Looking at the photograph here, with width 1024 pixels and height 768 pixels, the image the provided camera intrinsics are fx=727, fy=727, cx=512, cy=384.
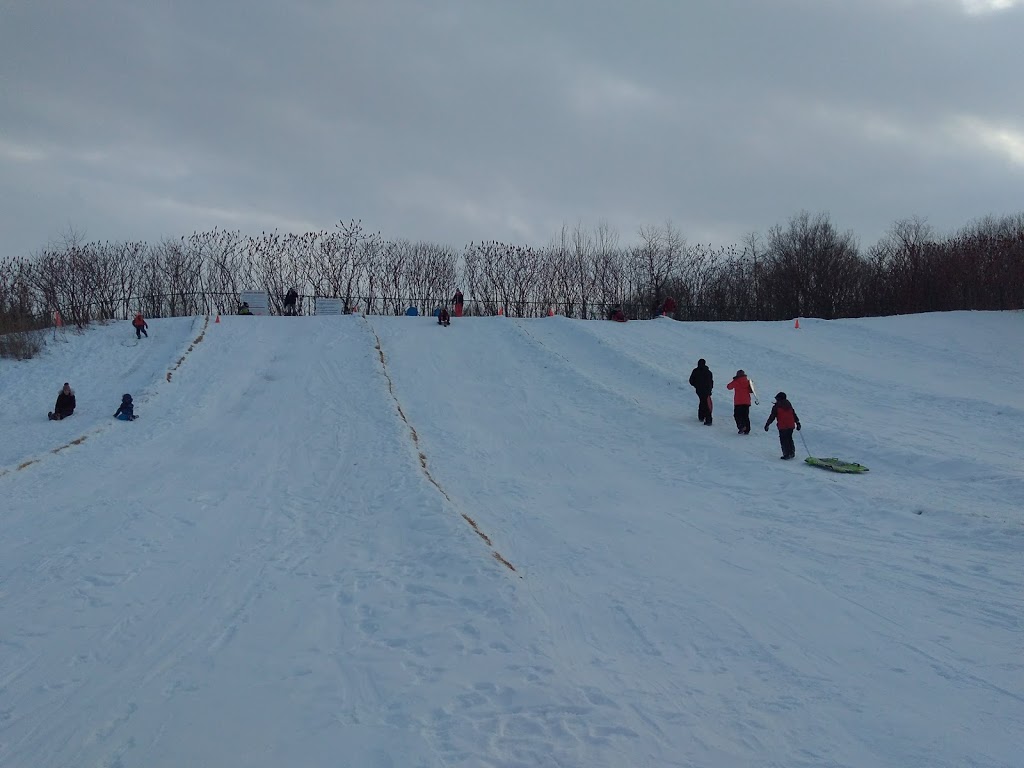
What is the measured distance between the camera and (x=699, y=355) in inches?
1065

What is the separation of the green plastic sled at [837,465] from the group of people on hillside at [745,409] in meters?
0.64

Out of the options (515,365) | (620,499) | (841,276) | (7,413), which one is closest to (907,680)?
(620,499)

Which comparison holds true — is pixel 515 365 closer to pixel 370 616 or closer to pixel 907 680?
pixel 370 616

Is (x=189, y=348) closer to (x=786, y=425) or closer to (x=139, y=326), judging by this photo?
(x=139, y=326)

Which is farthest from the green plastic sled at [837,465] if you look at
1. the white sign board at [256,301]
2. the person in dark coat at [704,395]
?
the white sign board at [256,301]

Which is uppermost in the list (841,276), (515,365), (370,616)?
(841,276)

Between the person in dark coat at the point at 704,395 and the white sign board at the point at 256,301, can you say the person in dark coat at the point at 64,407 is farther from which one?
the white sign board at the point at 256,301

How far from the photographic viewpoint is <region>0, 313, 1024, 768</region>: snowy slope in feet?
17.4

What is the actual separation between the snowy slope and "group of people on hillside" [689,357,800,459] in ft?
1.37

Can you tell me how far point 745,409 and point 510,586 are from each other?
34.2 ft

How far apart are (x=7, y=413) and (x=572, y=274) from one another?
4516 cm

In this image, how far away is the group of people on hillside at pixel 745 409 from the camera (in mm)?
14617

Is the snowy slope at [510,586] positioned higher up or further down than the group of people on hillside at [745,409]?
further down

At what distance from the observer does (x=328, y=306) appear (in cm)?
4128
